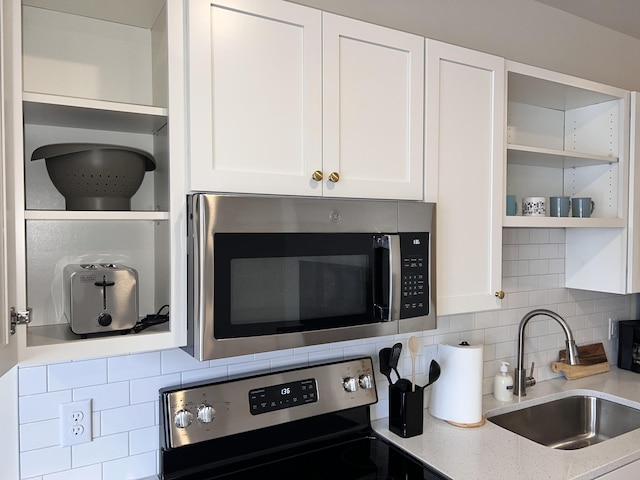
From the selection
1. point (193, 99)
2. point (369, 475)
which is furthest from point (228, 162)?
point (369, 475)

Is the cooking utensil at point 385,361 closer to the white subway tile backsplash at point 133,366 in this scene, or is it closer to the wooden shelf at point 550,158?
the white subway tile backsplash at point 133,366

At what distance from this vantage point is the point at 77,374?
4.48 ft

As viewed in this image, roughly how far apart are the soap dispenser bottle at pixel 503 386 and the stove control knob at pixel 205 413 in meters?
1.22

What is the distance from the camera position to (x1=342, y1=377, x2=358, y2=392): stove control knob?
5.55ft

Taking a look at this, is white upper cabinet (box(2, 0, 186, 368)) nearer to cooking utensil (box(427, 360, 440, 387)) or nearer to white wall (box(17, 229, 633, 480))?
white wall (box(17, 229, 633, 480))

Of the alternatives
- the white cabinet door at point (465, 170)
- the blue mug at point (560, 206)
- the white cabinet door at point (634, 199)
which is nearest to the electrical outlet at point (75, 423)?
the white cabinet door at point (465, 170)

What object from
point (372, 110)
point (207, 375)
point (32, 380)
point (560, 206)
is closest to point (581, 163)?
point (560, 206)

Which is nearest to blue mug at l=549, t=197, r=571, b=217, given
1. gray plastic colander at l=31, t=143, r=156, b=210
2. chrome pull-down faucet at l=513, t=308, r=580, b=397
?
chrome pull-down faucet at l=513, t=308, r=580, b=397

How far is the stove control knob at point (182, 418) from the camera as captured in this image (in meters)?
1.40

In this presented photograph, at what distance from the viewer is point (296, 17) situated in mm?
1300

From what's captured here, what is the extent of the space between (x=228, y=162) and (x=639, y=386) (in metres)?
2.11

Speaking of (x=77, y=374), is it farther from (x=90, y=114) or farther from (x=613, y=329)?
(x=613, y=329)

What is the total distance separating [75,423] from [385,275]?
0.93 metres

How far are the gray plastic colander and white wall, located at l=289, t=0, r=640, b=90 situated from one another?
2.98 feet
